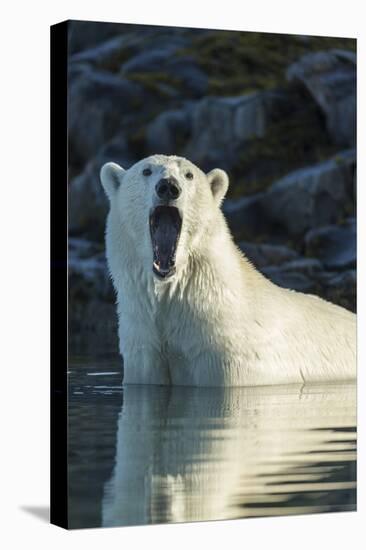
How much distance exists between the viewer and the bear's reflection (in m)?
8.20

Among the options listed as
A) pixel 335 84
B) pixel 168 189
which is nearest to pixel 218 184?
pixel 168 189

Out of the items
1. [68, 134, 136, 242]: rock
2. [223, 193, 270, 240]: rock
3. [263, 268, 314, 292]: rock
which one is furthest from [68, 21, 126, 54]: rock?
[263, 268, 314, 292]: rock

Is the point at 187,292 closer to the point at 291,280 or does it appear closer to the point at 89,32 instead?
the point at 291,280

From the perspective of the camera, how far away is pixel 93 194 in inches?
371

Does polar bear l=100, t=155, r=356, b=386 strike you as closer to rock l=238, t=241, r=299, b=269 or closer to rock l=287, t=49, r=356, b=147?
rock l=238, t=241, r=299, b=269

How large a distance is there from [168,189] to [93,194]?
0.54m

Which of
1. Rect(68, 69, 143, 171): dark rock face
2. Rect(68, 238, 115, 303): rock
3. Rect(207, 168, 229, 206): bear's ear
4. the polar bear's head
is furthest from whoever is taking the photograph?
Rect(207, 168, 229, 206): bear's ear

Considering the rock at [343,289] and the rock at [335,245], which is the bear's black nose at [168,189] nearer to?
the rock at [335,245]

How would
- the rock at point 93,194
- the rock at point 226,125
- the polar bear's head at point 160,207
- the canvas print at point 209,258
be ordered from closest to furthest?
the canvas print at point 209,258
the rock at point 93,194
the polar bear's head at point 160,207
the rock at point 226,125

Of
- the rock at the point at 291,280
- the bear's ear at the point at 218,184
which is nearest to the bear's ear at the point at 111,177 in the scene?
the bear's ear at the point at 218,184

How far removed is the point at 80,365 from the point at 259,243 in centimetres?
169

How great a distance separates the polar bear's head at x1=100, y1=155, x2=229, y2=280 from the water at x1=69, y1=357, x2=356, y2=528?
858mm

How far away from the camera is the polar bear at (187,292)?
9.69 metres

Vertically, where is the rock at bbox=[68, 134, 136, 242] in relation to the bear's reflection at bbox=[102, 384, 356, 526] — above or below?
above
